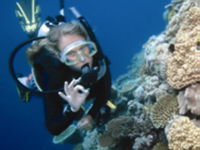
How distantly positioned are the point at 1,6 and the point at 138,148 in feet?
120

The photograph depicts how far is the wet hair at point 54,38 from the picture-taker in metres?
3.23

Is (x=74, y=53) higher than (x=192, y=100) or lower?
higher

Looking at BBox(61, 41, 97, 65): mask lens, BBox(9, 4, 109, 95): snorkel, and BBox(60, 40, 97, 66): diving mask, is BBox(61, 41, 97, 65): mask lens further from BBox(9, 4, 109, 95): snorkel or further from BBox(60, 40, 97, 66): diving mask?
BBox(9, 4, 109, 95): snorkel

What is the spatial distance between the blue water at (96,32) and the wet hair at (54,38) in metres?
31.8

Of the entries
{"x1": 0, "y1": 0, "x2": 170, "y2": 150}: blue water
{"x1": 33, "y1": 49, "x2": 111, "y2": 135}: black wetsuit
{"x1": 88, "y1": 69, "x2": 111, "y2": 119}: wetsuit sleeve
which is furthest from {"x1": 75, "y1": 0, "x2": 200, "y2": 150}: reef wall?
{"x1": 0, "y1": 0, "x2": 170, "y2": 150}: blue water

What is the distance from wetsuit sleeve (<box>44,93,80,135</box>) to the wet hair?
67 centimetres

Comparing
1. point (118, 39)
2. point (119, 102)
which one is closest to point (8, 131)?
point (118, 39)

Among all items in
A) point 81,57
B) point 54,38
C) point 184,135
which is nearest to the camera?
point 184,135

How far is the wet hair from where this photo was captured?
3232 millimetres

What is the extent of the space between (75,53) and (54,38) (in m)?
0.40

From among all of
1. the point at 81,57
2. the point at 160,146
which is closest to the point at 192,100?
the point at 160,146

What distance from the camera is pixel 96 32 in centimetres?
6347

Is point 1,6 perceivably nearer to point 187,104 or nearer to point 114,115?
point 114,115

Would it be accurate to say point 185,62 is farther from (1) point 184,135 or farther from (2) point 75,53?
(2) point 75,53
